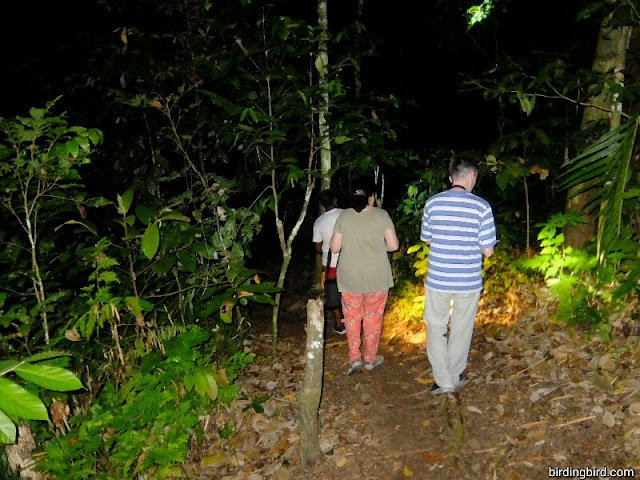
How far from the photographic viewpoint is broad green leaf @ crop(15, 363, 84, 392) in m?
1.14

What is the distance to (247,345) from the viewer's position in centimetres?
583

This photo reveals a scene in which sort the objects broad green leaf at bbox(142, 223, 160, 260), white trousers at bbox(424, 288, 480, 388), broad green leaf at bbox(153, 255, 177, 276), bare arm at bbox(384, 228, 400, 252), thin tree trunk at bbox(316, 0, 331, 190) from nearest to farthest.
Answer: broad green leaf at bbox(142, 223, 160, 260) < broad green leaf at bbox(153, 255, 177, 276) < white trousers at bbox(424, 288, 480, 388) < bare arm at bbox(384, 228, 400, 252) < thin tree trunk at bbox(316, 0, 331, 190)

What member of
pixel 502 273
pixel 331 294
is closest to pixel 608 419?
pixel 502 273

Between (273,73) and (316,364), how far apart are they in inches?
113

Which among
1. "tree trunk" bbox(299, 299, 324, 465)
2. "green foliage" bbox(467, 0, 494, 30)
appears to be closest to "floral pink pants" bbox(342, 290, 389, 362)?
"tree trunk" bbox(299, 299, 324, 465)

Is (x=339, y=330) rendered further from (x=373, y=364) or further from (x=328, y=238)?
(x=328, y=238)

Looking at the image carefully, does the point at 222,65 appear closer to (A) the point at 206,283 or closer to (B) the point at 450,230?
(A) the point at 206,283

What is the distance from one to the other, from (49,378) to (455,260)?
3.23m

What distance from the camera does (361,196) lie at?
4301 mm

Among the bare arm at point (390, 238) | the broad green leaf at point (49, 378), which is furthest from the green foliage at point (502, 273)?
the broad green leaf at point (49, 378)

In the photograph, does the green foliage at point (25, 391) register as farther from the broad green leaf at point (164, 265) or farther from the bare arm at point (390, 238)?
the bare arm at point (390, 238)

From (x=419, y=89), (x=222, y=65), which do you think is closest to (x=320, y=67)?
(x=222, y=65)

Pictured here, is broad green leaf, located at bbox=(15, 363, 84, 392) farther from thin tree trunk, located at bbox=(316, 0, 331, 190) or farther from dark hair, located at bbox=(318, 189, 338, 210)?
dark hair, located at bbox=(318, 189, 338, 210)

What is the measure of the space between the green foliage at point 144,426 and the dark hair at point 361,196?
1.87 m
